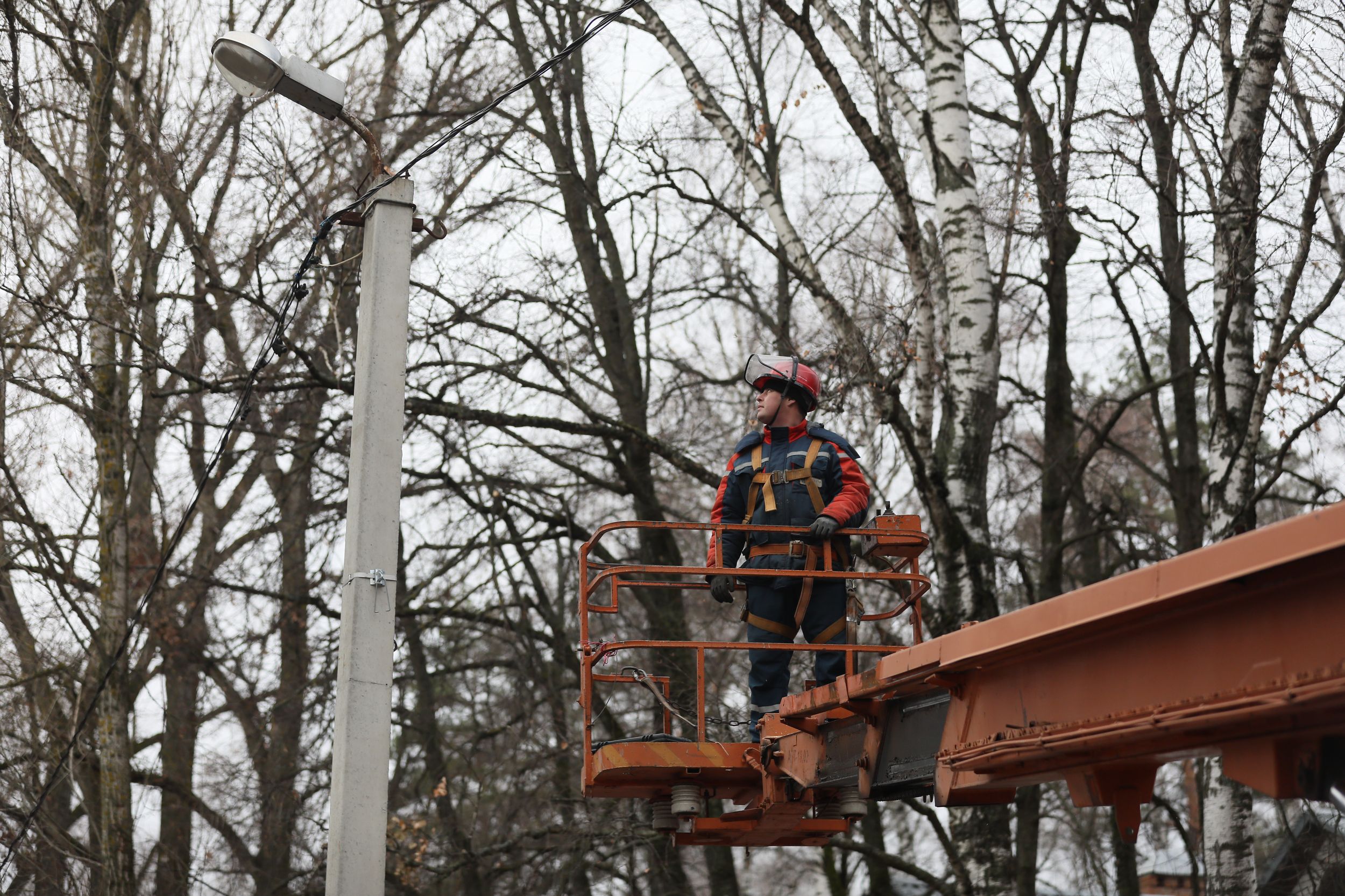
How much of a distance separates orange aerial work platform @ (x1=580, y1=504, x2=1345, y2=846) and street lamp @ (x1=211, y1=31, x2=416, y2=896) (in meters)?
0.91

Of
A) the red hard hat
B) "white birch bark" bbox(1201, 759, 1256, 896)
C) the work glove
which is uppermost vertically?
the red hard hat

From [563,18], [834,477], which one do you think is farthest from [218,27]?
[834,477]

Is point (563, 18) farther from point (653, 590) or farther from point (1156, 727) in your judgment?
point (1156, 727)

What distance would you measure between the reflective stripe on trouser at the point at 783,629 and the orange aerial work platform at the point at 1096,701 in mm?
643

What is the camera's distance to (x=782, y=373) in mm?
6980

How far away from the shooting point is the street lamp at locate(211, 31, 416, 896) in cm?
570

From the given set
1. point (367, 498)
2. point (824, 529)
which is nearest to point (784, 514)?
point (824, 529)

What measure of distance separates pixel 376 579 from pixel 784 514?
2.04m

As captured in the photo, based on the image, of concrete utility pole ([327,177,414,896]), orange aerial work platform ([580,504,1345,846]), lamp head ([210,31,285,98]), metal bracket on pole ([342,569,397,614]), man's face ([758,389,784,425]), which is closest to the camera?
orange aerial work platform ([580,504,1345,846])

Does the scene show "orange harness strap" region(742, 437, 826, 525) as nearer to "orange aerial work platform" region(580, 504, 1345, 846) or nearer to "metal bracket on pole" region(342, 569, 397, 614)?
"orange aerial work platform" region(580, 504, 1345, 846)

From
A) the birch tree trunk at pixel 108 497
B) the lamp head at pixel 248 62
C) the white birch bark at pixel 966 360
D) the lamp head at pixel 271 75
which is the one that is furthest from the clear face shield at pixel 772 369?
the birch tree trunk at pixel 108 497

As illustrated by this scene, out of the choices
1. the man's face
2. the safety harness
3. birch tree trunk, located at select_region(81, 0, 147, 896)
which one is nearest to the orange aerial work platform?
the safety harness

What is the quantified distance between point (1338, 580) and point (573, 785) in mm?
14192

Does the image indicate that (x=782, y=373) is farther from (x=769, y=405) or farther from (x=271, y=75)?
(x=271, y=75)
